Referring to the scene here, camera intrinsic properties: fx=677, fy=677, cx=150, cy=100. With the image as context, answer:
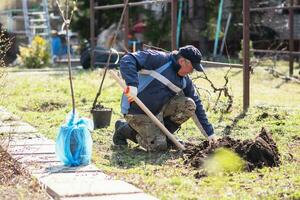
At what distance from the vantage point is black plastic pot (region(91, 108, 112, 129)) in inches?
311

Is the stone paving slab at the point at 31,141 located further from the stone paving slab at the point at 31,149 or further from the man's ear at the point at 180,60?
the man's ear at the point at 180,60

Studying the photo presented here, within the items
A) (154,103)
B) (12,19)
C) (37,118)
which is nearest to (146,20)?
(12,19)

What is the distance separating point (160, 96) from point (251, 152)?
4.32 ft

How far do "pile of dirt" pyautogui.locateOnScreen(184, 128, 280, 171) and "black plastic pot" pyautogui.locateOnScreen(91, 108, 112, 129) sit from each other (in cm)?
217

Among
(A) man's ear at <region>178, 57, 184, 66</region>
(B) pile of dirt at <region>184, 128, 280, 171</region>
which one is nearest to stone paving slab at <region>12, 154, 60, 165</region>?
(B) pile of dirt at <region>184, 128, 280, 171</region>

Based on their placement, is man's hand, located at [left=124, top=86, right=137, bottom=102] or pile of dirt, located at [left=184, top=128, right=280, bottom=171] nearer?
pile of dirt, located at [left=184, top=128, right=280, bottom=171]

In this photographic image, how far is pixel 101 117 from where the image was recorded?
7.93 metres

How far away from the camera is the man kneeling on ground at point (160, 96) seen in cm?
642

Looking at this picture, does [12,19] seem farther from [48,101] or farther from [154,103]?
[154,103]

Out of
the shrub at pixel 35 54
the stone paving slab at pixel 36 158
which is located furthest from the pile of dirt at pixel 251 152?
the shrub at pixel 35 54

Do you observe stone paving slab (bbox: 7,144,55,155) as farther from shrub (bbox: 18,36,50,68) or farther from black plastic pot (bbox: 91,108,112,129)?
shrub (bbox: 18,36,50,68)

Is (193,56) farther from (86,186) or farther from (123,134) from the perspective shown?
(86,186)

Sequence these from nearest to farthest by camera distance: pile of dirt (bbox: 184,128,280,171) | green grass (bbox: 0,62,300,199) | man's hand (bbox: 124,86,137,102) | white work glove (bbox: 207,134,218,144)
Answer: green grass (bbox: 0,62,300,199) < pile of dirt (bbox: 184,128,280,171) < white work glove (bbox: 207,134,218,144) < man's hand (bbox: 124,86,137,102)

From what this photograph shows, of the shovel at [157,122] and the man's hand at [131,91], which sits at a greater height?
the man's hand at [131,91]
